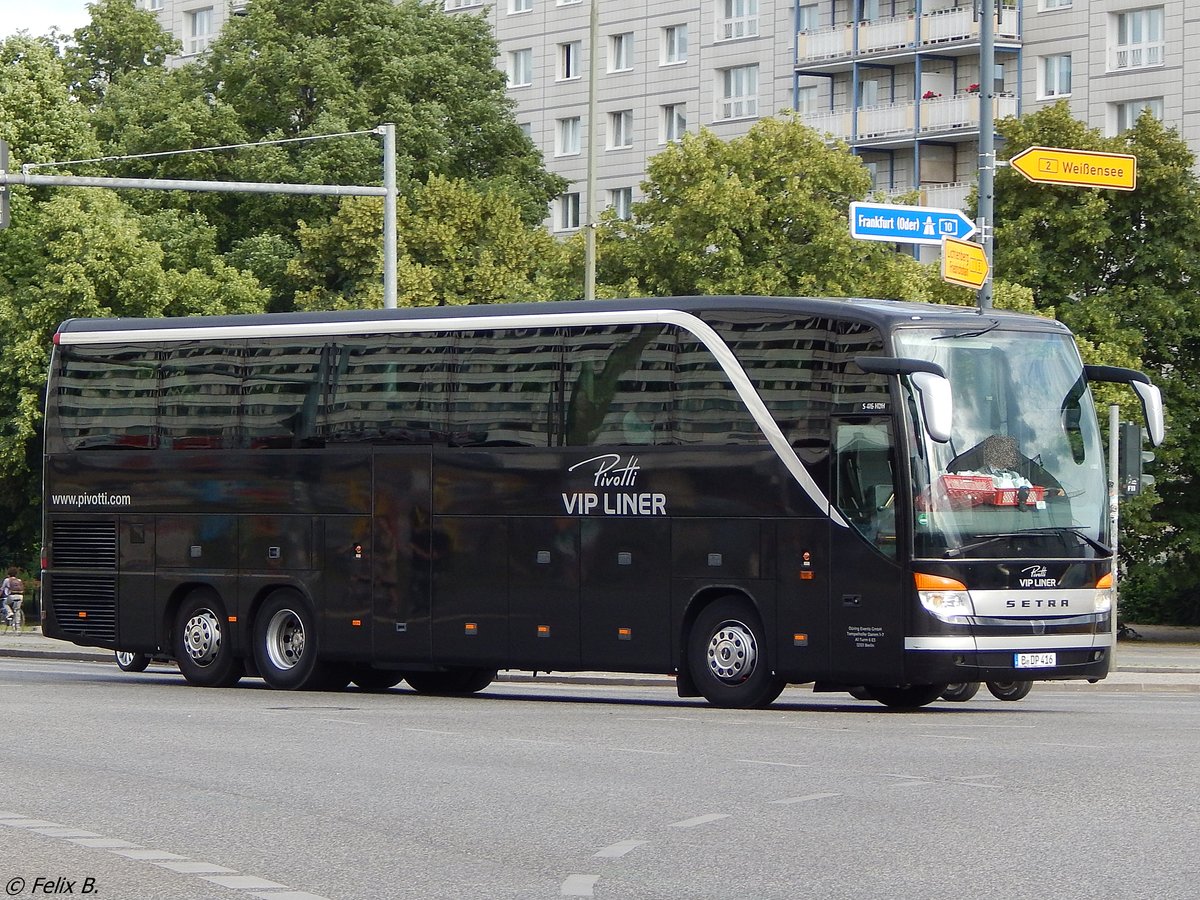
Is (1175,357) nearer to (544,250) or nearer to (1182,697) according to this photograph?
(544,250)

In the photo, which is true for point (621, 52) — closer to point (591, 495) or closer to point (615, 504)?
point (591, 495)

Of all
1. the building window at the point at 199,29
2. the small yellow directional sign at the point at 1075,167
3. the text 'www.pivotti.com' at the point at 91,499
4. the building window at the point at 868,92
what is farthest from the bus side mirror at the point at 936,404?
the building window at the point at 199,29

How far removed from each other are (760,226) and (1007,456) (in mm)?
24958

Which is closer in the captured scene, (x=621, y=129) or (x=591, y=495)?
(x=591, y=495)

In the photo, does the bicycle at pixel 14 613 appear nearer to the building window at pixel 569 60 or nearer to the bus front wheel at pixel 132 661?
the bus front wheel at pixel 132 661

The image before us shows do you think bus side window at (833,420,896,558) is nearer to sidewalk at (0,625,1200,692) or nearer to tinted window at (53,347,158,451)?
sidewalk at (0,625,1200,692)

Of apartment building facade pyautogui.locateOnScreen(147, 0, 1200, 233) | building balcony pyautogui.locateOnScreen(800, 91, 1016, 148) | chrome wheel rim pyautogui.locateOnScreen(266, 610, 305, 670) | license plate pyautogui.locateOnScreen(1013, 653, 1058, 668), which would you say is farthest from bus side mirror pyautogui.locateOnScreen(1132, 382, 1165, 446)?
building balcony pyautogui.locateOnScreen(800, 91, 1016, 148)

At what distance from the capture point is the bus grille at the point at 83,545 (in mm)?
25125

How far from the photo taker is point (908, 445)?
19.3 metres

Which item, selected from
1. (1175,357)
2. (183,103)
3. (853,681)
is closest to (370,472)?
Result: (853,681)

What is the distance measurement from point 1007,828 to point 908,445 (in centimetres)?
859

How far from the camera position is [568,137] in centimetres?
7712

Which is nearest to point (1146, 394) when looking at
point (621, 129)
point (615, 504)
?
point (615, 504)

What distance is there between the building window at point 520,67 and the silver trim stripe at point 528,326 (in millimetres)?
53848
